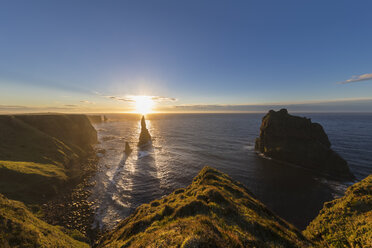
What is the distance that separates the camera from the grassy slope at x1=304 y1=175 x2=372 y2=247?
10141mm

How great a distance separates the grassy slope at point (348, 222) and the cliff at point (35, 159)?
42.0m

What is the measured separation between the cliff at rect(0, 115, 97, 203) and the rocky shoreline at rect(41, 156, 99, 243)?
99.3 inches

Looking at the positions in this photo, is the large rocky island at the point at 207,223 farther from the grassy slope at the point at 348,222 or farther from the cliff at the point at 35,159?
the cliff at the point at 35,159

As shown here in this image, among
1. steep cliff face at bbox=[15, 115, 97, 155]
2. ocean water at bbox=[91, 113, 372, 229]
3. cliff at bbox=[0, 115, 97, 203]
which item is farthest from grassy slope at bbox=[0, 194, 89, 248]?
steep cliff face at bbox=[15, 115, 97, 155]

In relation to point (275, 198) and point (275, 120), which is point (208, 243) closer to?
point (275, 198)

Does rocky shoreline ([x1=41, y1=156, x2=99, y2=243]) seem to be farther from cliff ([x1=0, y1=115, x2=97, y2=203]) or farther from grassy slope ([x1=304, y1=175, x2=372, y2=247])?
grassy slope ([x1=304, y1=175, x2=372, y2=247])

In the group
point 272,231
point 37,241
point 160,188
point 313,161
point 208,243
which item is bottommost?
point 160,188

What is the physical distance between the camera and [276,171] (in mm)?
40219

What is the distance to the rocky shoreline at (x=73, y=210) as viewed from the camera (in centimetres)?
1969

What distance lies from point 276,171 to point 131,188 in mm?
44259

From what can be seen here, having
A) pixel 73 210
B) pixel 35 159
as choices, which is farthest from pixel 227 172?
pixel 35 159

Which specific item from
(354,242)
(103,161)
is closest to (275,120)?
(354,242)

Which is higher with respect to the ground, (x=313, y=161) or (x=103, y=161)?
(x=313, y=161)

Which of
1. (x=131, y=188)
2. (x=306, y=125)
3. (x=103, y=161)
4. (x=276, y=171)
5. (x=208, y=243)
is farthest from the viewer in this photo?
(x=103, y=161)
